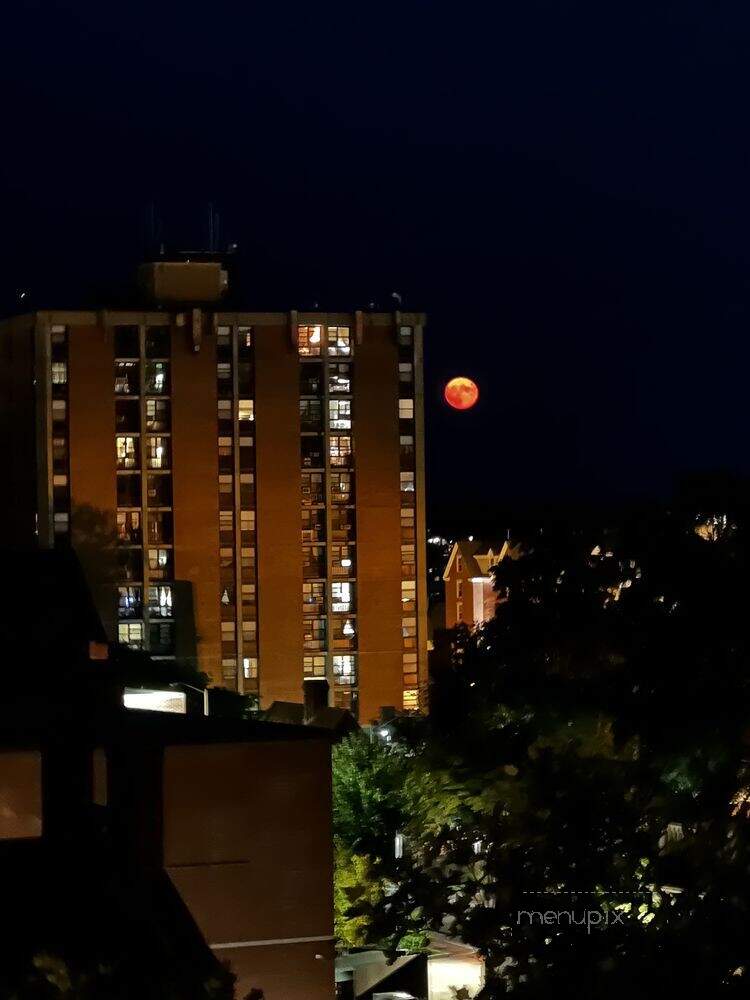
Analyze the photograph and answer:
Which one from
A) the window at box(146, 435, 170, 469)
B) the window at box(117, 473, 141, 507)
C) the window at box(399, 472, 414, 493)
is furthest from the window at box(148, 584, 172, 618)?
the window at box(399, 472, 414, 493)

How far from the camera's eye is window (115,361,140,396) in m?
71.1

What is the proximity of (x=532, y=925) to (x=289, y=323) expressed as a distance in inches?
2468

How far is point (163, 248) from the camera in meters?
73.4

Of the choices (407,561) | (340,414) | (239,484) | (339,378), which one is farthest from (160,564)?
(339,378)

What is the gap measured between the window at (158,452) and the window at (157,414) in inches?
19.1

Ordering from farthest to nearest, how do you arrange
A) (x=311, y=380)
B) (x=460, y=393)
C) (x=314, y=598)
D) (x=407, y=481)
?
1. (x=407, y=481)
2. (x=311, y=380)
3. (x=314, y=598)
4. (x=460, y=393)

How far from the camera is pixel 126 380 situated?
2805 inches

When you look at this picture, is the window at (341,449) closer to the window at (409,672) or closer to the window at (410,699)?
the window at (409,672)

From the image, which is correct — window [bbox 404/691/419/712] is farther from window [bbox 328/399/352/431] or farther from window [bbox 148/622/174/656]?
window [bbox 328/399/352/431]

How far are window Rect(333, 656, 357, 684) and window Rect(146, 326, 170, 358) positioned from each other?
15444 mm

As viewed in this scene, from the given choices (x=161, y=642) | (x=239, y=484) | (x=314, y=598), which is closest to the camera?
(x=161, y=642)

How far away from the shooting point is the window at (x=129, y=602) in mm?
69750

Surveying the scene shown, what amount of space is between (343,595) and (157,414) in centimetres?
1145

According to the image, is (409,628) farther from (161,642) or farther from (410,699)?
(161,642)
